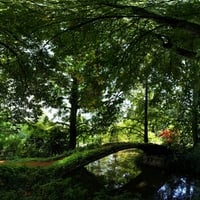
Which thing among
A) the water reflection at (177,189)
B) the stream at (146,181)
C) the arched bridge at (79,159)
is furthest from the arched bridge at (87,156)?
the water reflection at (177,189)

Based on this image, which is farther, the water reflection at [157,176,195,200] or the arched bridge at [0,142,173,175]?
the arched bridge at [0,142,173,175]

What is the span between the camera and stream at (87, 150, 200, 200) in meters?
9.59

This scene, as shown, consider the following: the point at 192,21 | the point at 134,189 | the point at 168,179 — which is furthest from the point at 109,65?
the point at 168,179

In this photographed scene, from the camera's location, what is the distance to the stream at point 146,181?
9.59 m

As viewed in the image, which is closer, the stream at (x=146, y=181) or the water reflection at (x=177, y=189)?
the water reflection at (x=177, y=189)

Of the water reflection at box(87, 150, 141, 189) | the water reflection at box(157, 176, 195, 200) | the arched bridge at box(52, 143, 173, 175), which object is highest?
the arched bridge at box(52, 143, 173, 175)

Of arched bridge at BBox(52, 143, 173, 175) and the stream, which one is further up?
arched bridge at BBox(52, 143, 173, 175)

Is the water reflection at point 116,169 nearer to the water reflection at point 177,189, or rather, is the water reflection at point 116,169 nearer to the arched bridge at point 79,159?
the arched bridge at point 79,159

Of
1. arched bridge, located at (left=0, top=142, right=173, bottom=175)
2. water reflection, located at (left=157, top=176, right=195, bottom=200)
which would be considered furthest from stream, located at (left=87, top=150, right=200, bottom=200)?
arched bridge, located at (left=0, top=142, right=173, bottom=175)

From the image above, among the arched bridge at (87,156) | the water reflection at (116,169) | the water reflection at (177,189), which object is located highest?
the arched bridge at (87,156)

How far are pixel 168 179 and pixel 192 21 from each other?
612cm

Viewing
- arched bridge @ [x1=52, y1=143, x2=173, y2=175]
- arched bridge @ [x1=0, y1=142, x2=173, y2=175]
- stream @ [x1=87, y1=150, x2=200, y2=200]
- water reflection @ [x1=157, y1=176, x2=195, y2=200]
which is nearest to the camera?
water reflection @ [x1=157, y1=176, x2=195, y2=200]

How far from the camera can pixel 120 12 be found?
6.79 m

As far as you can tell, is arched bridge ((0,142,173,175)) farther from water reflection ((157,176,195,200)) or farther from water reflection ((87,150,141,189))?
water reflection ((157,176,195,200))
